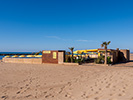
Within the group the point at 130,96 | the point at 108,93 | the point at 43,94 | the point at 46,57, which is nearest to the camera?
the point at 130,96

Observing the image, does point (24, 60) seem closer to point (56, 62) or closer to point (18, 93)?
point (56, 62)

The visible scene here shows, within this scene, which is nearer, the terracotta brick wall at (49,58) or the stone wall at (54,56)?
the stone wall at (54,56)

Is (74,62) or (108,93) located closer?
(108,93)

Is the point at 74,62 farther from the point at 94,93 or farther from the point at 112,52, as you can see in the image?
the point at 94,93

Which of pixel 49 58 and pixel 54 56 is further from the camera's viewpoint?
pixel 49 58

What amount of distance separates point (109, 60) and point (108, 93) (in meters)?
10.8

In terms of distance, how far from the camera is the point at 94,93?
4438 millimetres

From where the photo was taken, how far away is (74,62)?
50.1ft

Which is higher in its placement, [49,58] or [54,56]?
[54,56]

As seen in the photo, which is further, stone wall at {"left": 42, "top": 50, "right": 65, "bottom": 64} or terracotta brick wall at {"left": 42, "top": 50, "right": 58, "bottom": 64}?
terracotta brick wall at {"left": 42, "top": 50, "right": 58, "bottom": 64}

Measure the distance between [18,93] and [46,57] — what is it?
36.7ft

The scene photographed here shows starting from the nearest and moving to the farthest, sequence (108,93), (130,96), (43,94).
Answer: (130,96)
(108,93)
(43,94)

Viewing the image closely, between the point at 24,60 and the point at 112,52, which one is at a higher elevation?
the point at 112,52

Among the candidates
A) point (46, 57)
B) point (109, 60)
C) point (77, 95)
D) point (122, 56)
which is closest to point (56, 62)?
point (46, 57)
